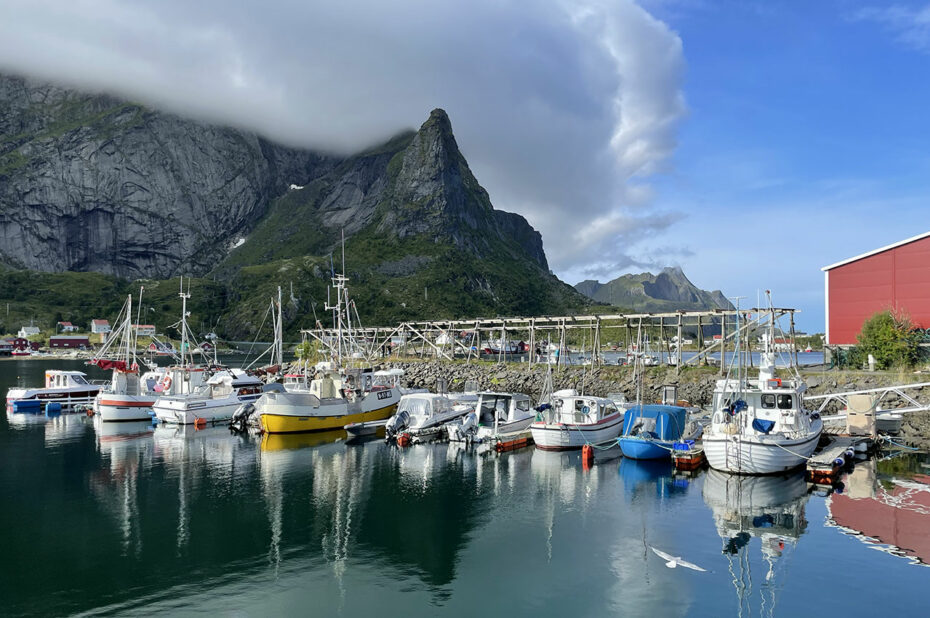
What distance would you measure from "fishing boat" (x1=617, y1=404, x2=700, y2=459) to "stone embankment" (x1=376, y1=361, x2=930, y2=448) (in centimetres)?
1616

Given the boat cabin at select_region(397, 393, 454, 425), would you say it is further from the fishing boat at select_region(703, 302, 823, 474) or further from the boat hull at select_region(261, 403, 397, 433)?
the fishing boat at select_region(703, 302, 823, 474)

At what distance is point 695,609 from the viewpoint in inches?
682

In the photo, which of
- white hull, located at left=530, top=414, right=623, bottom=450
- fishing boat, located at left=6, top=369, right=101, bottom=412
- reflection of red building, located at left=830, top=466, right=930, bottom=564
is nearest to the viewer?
reflection of red building, located at left=830, top=466, right=930, bottom=564

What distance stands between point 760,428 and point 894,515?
686 centimetres

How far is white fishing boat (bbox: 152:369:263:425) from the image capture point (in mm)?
55781

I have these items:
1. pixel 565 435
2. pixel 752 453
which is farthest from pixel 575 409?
pixel 752 453

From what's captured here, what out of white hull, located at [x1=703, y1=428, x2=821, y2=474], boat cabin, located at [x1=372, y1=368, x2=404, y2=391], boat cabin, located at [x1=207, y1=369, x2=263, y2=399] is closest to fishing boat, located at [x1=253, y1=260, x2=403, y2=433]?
boat cabin, located at [x1=372, y1=368, x2=404, y2=391]

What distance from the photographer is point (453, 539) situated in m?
23.7

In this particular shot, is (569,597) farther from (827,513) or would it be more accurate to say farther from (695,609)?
(827,513)

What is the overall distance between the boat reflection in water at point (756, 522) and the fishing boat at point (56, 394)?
66241 millimetres

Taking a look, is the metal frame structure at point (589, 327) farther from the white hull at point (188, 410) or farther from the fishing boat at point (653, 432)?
the white hull at point (188, 410)

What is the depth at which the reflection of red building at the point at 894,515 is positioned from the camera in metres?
22.4

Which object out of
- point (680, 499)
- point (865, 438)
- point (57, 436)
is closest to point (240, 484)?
point (680, 499)

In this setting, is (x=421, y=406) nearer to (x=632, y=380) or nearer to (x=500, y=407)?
(x=500, y=407)
